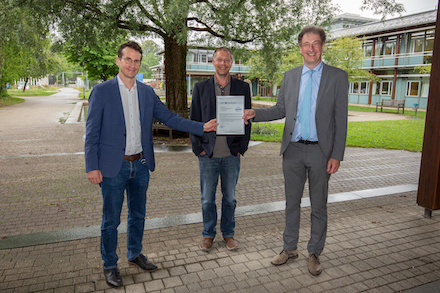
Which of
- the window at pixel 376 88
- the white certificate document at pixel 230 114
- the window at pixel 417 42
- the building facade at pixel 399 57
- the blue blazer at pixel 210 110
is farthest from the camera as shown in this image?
the window at pixel 376 88

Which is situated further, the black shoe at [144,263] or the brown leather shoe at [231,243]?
the brown leather shoe at [231,243]

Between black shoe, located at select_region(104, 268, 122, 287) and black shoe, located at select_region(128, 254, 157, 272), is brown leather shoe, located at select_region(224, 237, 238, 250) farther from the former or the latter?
black shoe, located at select_region(104, 268, 122, 287)

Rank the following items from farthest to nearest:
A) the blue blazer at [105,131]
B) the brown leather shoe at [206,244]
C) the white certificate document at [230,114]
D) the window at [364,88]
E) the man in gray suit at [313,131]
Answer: the window at [364,88] < the brown leather shoe at [206,244] < the white certificate document at [230,114] < the man in gray suit at [313,131] < the blue blazer at [105,131]

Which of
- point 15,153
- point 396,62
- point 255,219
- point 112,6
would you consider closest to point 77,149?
point 15,153

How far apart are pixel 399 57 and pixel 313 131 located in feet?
113

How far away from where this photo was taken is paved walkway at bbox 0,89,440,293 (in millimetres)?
3412

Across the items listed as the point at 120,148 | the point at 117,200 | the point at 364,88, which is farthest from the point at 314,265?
the point at 364,88

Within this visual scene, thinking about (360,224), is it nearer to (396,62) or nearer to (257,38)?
(257,38)

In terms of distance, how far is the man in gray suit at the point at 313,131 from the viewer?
3.51 m

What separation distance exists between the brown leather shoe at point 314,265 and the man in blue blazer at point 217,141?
92 centimetres

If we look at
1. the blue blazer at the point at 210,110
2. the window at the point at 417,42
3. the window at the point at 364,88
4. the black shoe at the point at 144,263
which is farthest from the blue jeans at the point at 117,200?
the window at the point at 364,88

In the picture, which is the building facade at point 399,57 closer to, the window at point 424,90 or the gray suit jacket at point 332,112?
the window at point 424,90

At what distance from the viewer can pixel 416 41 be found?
107ft

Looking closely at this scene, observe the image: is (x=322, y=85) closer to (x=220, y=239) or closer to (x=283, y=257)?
(x=283, y=257)
